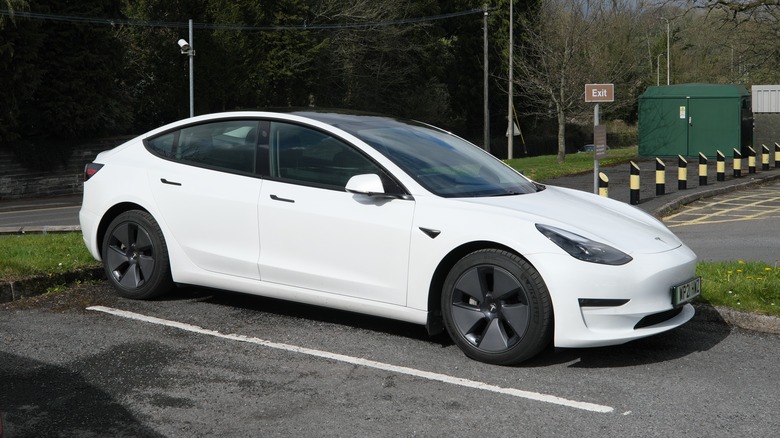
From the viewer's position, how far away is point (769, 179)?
23.5 meters

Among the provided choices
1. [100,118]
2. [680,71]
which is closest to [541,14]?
[100,118]

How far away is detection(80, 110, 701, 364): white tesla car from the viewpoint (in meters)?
5.62

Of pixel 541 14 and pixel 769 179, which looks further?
pixel 541 14

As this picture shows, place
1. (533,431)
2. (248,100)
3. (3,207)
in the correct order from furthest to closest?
(248,100), (3,207), (533,431)

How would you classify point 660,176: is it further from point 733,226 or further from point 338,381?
point 338,381

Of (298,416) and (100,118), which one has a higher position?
(100,118)

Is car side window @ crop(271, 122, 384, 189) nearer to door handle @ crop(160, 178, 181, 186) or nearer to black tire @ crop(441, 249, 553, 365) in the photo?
door handle @ crop(160, 178, 181, 186)

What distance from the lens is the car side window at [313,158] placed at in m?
6.45

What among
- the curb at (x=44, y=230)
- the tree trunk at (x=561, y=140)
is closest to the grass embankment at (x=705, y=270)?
the curb at (x=44, y=230)

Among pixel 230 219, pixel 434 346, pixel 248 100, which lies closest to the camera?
pixel 434 346

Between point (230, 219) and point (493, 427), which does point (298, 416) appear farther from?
point (230, 219)

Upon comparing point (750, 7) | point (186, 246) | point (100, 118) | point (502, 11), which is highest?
point (502, 11)

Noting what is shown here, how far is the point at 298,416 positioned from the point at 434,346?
161 cm

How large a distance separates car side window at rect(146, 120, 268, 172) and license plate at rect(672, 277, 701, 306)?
9.75ft
